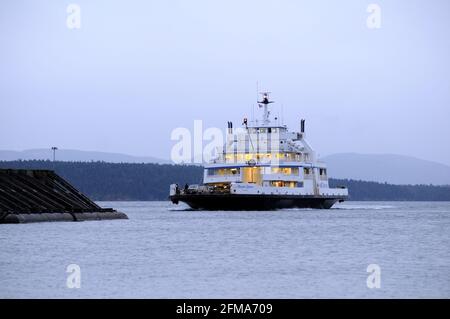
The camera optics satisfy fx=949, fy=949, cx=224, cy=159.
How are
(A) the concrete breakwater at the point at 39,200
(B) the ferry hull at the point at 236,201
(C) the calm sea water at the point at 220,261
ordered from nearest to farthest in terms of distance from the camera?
(C) the calm sea water at the point at 220,261, (A) the concrete breakwater at the point at 39,200, (B) the ferry hull at the point at 236,201

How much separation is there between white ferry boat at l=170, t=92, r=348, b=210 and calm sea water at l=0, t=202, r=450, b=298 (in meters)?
30.6

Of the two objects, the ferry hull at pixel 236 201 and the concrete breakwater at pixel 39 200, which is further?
the ferry hull at pixel 236 201

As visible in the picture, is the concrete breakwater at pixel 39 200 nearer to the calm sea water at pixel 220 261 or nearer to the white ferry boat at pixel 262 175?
the calm sea water at pixel 220 261

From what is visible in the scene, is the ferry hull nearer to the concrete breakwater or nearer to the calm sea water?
the concrete breakwater

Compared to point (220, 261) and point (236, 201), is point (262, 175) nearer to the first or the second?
point (236, 201)

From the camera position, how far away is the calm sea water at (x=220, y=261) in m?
30.5

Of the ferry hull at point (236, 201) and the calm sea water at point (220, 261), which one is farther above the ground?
the ferry hull at point (236, 201)

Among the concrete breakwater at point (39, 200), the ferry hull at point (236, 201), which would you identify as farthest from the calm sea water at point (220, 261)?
the ferry hull at point (236, 201)

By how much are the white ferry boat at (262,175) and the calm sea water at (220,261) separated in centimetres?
3060

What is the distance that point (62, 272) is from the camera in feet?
115

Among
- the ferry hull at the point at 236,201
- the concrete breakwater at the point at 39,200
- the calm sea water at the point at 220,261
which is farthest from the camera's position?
the ferry hull at the point at 236,201

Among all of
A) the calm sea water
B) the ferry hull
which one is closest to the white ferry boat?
the ferry hull

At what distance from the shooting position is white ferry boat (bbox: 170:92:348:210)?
94.3 metres
